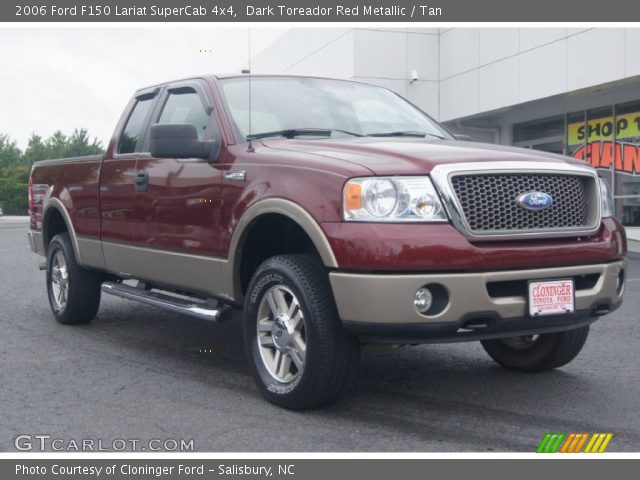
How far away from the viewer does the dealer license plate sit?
168 inches

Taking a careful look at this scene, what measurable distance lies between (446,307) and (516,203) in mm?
693

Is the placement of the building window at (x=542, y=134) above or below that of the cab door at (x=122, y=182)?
above

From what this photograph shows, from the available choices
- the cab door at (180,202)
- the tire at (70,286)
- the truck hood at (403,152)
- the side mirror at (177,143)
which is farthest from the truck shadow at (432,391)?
the side mirror at (177,143)

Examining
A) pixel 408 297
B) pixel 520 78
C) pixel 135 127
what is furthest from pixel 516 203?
pixel 520 78

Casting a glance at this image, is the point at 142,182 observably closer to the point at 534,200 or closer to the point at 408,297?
the point at 408,297

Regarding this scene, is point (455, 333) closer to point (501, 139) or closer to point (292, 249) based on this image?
point (292, 249)

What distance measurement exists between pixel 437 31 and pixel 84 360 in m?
20.3

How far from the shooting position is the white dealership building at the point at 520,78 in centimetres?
1872

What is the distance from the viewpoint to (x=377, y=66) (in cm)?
2364

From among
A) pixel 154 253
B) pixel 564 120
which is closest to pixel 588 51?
pixel 564 120

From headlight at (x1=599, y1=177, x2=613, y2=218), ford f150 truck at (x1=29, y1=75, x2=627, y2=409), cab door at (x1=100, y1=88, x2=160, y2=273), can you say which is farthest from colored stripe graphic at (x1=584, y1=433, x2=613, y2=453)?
cab door at (x1=100, y1=88, x2=160, y2=273)

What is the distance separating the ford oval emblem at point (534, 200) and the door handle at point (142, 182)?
2.78m

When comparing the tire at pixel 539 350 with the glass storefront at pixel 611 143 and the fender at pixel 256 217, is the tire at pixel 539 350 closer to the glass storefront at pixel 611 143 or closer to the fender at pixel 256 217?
the fender at pixel 256 217

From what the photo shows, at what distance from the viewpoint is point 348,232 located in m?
4.17
